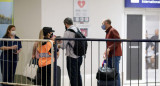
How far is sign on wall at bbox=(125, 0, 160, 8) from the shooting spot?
28.0ft

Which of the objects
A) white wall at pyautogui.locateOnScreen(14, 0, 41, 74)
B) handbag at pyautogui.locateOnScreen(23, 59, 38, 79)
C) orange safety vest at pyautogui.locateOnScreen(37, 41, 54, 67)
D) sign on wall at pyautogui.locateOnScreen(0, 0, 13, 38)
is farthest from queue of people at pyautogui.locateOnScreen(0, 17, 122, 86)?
white wall at pyautogui.locateOnScreen(14, 0, 41, 74)

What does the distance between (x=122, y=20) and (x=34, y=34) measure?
8.41 ft

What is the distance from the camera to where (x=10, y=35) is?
6.56m

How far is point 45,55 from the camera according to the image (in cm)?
526

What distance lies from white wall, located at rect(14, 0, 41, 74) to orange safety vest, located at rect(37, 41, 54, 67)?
286cm

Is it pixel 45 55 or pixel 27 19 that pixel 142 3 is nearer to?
pixel 27 19

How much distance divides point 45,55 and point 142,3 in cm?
436

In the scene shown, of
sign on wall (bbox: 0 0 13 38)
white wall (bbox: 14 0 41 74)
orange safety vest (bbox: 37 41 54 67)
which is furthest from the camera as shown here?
white wall (bbox: 14 0 41 74)

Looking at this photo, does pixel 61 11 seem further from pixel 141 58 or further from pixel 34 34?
pixel 141 58

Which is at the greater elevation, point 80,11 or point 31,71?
point 80,11

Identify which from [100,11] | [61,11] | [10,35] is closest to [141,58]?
[100,11]

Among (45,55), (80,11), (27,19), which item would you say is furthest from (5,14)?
(45,55)

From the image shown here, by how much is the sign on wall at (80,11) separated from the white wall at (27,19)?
1018 millimetres

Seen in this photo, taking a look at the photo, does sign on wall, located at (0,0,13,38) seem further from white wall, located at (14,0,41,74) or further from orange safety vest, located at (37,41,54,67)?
orange safety vest, located at (37,41,54,67)
